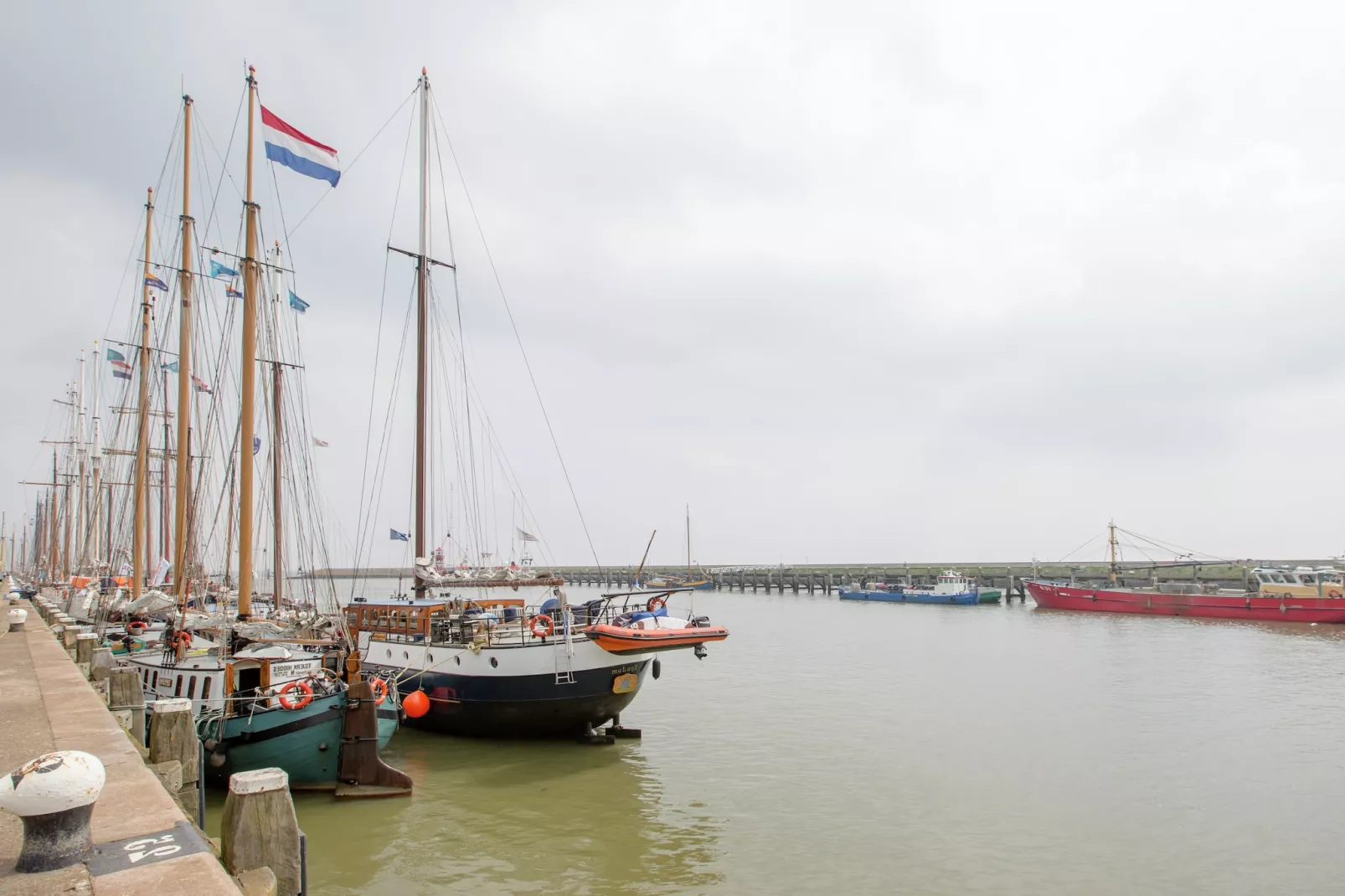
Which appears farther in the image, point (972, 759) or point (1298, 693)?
point (1298, 693)

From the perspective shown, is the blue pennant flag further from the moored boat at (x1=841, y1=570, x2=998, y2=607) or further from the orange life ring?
the moored boat at (x1=841, y1=570, x2=998, y2=607)

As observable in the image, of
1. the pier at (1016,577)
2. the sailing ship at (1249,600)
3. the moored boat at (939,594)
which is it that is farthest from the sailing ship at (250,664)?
the moored boat at (939,594)

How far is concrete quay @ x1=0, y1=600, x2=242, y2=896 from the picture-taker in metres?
4.96

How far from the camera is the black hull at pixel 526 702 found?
19844 millimetres

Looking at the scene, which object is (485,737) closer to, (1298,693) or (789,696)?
(789,696)

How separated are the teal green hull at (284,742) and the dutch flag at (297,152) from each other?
45.0 ft

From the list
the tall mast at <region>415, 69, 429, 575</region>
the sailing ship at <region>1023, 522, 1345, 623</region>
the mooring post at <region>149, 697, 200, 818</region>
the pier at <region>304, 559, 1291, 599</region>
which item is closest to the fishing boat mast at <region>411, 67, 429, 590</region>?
the tall mast at <region>415, 69, 429, 575</region>

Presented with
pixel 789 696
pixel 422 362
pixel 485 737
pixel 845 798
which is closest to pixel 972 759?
pixel 845 798

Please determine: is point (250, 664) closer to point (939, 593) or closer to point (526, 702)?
point (526, 702)

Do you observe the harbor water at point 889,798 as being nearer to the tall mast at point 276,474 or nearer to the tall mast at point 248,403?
the tall mast at point 248,403

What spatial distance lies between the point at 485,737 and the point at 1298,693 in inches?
1137

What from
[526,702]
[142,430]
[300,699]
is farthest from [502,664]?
[142,430]

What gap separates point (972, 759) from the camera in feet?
62.3

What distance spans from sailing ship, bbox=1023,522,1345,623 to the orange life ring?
2570 inches
